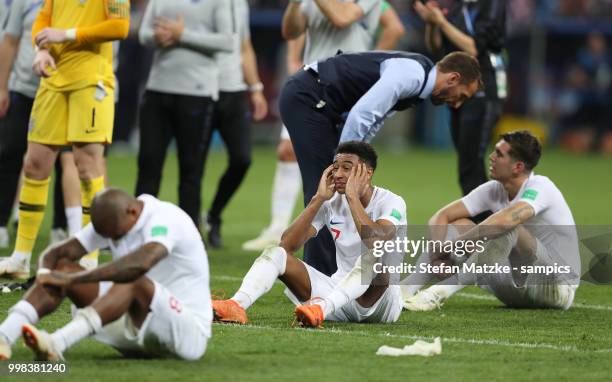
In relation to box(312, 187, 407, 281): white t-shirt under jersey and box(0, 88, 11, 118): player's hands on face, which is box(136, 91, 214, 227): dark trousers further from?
box(312, 187, 407, 281): white t-shirt under jersey

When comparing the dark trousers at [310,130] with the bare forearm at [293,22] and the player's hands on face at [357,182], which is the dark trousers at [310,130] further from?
the bare forearm at [293,22]

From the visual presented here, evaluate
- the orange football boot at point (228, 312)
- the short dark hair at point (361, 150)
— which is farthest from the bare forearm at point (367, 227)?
the orange football boot at point (228, 312)

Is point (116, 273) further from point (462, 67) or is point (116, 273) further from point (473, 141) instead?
point (473, 141)

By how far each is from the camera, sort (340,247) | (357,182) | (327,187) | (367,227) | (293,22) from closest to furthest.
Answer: (367,227) → (357,182) → (327,187) → (340,247) → (293,22)

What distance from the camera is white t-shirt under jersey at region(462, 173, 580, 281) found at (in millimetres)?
8070

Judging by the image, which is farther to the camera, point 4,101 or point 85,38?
point 4,101

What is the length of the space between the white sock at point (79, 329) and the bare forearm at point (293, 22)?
4.93 m

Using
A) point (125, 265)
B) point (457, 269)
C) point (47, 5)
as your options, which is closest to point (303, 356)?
point (125, 265)

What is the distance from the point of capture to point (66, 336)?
218 inches

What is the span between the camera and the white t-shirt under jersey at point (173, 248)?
5762 mm

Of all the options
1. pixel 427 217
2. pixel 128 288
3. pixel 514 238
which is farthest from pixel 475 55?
pixel 128 288

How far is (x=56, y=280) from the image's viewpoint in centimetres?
559

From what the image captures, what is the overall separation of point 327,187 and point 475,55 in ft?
12.3

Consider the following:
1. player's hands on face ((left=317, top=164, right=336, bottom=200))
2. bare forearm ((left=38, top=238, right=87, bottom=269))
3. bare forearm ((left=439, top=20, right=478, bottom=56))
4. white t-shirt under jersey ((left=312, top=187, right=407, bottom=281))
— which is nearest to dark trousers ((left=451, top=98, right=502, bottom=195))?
bare forearm ((left=439, top=20, right=478, bottom=56))
